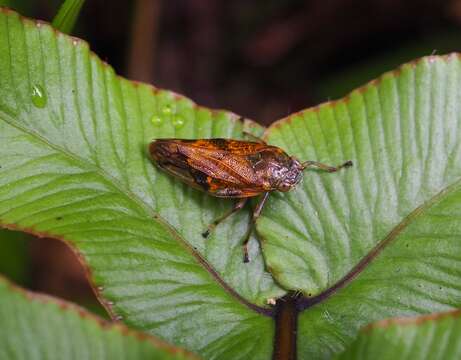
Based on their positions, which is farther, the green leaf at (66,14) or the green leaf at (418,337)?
the green leaf at (66,14)

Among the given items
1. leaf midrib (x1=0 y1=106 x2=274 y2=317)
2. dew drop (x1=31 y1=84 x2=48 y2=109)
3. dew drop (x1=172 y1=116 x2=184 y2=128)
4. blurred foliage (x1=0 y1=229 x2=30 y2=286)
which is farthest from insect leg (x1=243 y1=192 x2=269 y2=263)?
blurred foliage (x1=0 y1=229 x2=30 y2=286)

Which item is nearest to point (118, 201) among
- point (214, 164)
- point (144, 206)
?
point (144, 206)

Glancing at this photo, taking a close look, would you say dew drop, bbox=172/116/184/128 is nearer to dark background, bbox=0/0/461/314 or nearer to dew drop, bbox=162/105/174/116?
dew drop, bbox=162/105/174/116

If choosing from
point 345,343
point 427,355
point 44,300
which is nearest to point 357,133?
point 345,343

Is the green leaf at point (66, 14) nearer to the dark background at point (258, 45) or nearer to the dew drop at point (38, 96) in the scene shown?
the dew drop at point (38, 96)

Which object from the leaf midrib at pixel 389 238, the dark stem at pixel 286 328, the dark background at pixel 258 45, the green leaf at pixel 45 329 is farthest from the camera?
the dark background at pixel 258 45

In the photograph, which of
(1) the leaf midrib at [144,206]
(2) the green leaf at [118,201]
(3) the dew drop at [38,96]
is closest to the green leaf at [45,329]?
(2) the green leaf at [118,201]
